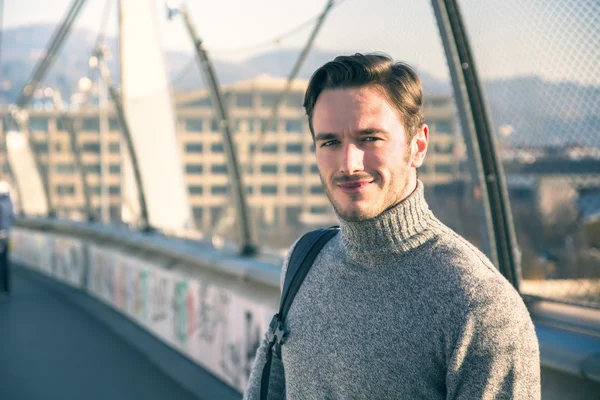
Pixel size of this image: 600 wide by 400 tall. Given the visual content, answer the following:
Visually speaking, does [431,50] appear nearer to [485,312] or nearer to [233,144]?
[485,312]

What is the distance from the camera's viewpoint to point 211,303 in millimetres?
7074

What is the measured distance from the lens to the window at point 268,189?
603 cm

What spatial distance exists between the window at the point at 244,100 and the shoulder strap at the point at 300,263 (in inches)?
166

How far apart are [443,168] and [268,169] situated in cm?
233

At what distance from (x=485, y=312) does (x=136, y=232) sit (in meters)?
9.05

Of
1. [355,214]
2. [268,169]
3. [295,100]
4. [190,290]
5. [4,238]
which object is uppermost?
[295,100]

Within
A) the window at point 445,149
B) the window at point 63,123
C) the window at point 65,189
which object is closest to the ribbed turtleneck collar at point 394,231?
the window at point 445,149

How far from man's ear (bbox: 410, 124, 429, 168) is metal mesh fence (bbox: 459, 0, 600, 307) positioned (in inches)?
49.8

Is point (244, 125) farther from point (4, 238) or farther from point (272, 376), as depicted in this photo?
point (4, 238)

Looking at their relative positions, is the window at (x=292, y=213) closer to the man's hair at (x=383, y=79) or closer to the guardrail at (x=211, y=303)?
the guardrail at (x=211, y=303)

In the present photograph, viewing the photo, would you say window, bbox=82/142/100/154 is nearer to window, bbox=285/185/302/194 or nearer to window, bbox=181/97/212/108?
window, bbox=181/97/212/108

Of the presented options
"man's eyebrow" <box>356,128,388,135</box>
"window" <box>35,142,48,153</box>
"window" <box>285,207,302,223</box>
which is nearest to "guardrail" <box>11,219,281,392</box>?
"window" <box>285,207,302,223</box>

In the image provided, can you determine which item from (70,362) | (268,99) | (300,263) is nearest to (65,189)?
(70,362)

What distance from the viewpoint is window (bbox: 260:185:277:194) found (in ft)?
19.8
